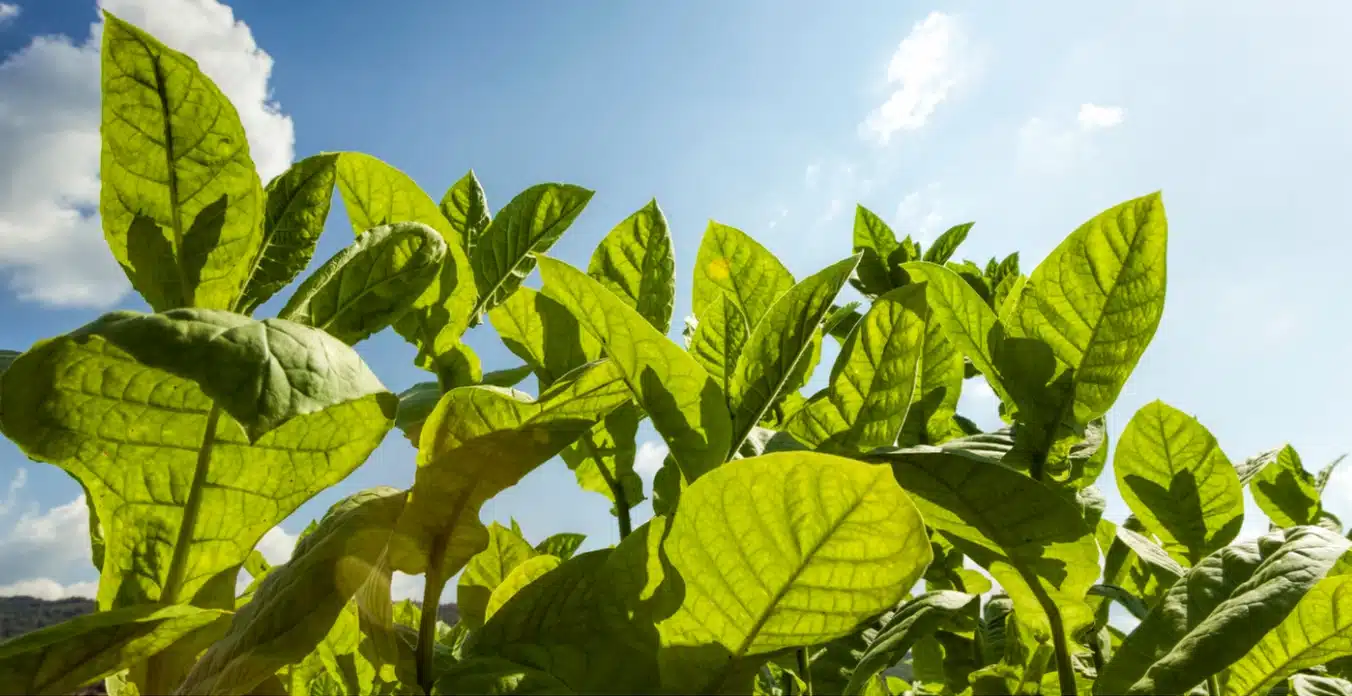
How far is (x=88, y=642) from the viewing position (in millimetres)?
699

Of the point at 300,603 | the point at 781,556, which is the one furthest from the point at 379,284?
the point at 781,556

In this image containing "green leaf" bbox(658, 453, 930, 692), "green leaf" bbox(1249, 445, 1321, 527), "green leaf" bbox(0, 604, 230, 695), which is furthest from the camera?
"green leaf" bbox(1249, 445, 1321, 527)

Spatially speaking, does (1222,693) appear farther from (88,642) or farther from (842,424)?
(88,642)

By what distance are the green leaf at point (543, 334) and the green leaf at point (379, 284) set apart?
8.1 inches

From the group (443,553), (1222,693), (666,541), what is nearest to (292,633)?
(443,553)

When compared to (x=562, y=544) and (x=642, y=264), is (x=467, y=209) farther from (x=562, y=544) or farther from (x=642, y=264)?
(x=562, y=544)

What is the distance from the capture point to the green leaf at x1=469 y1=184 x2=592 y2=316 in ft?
3.88

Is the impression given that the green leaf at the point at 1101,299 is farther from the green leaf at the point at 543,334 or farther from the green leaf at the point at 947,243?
the green leaf at the point at 947,243

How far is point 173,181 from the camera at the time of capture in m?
0.83

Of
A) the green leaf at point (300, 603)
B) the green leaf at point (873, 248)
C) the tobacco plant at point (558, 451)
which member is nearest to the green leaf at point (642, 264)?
the tobacco plant at point (558, 451)

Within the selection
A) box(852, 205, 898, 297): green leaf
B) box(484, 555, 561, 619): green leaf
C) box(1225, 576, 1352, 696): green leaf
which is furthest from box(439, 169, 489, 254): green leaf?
box(1225, 576, 1352, 696): green leaf

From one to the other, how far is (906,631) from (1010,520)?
1.05ft

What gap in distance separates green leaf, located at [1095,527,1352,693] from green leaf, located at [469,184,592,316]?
0.86 m

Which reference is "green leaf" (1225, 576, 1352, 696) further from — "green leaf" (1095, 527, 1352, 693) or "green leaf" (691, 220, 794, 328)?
"green leaf" (691, 220, 794, 328)
